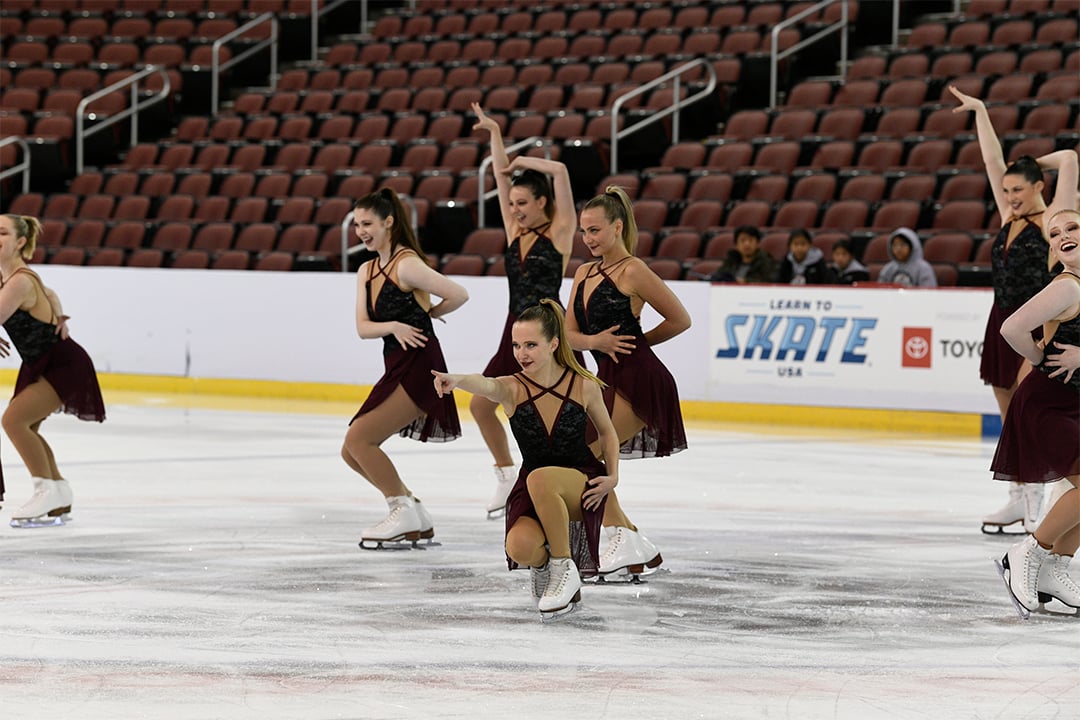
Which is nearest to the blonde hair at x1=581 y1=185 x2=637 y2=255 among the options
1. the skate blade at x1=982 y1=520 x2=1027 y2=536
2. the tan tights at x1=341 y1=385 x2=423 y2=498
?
the tan tights at x1=341 y1=385 x2=423 y2=498

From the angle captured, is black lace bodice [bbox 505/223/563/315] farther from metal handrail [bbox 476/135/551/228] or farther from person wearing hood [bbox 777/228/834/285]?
metal handrail [bbox 476/135/551/228]

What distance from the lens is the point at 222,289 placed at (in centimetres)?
1480

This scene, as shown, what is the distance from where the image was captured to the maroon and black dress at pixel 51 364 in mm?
7430

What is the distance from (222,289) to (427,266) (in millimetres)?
8281

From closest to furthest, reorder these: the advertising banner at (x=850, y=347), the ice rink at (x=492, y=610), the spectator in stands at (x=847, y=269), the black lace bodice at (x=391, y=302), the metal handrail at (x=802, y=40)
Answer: the ice rink at (x=492, y=610) → the black lace bodice at (x=391, y=302) → the advertising banner at (x=850, y=347) → the spectator in stands at (x=847, y=269) → the metal handrail at (x=802, y=40)

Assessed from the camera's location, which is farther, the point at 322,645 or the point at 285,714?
the point at 322,645

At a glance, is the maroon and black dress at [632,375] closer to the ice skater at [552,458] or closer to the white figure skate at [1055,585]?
the ice skater at [552,458]

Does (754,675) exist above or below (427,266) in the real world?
below

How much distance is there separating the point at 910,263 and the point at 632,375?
6.66 m

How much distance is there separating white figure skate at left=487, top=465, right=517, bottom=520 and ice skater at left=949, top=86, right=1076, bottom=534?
2.16m

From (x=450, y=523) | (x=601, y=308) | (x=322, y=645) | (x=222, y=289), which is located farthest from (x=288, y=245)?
(x=322, y=645)

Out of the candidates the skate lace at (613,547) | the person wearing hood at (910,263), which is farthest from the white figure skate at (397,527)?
the person wearing hood at (910,263)

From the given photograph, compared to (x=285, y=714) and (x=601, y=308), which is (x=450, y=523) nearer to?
(x=601, y=308)

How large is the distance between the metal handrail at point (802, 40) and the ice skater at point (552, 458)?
11.9 m
